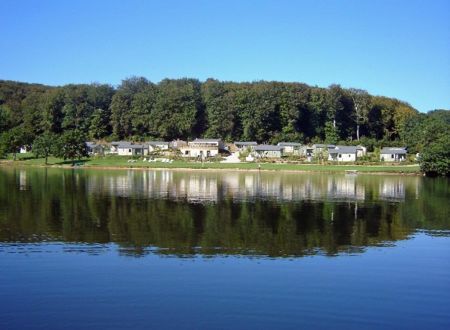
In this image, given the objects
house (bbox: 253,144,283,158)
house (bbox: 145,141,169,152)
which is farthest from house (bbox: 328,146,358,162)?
house (bbox: 145,141,169,152)

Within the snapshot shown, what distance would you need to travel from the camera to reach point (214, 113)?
3883 inches

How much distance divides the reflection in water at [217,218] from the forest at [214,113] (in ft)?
192

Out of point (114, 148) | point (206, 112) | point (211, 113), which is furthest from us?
point (206, 112)

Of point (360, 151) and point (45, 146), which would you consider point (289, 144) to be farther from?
point (45, 146)

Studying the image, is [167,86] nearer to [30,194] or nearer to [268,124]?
[268,124]

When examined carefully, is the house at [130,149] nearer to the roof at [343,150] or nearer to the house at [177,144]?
the house at [177,144]

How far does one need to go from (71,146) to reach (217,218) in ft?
193

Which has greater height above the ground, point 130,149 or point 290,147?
point 290,147

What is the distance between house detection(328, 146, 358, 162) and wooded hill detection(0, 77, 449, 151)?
919cm

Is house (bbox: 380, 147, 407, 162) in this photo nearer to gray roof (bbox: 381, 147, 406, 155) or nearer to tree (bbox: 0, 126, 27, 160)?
gray roof (bbox: 381, 147, 406, 155)

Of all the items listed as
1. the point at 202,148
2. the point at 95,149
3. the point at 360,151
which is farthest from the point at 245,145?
the point at 95,149

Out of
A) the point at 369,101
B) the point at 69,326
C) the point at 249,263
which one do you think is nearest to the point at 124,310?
the point at 69,326

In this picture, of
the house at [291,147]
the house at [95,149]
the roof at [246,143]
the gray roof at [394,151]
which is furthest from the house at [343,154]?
the house at [95,149]

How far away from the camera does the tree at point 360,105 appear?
10550 cm
